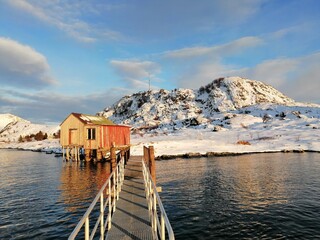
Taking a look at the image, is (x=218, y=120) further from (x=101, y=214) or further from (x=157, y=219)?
(x=157, y=219)

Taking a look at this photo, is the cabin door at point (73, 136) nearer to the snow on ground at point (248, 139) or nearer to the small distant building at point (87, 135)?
the small distant building at point (87, 135)

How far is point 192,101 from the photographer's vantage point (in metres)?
148

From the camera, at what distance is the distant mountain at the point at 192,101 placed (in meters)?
133

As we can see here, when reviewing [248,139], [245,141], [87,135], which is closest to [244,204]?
[87,135]

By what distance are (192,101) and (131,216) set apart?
139 metres

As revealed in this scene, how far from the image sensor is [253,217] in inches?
643

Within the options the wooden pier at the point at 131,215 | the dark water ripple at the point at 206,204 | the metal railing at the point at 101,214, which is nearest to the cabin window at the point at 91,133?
the dark water ripple at the point at 206,204

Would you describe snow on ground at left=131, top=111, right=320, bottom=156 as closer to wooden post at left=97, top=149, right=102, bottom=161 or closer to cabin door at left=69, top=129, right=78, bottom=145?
wooden post at left=97, top=149, right=102, bottom=161

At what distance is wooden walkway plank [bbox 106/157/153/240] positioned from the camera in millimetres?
9576

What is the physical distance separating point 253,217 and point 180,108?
125 m

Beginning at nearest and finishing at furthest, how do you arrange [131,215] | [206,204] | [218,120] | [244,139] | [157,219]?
[157,219]
[131,215]
[206,204]
[244,139]
[218,120]

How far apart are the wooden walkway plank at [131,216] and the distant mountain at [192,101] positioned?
353 feet

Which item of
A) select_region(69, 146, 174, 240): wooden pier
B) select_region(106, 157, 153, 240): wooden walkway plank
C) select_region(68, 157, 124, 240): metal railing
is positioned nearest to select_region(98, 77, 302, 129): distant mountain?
select_region(106, 157, 153, 240): wooden walkway plank

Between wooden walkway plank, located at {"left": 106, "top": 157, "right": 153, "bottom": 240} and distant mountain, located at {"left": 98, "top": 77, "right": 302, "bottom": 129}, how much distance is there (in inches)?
4232
